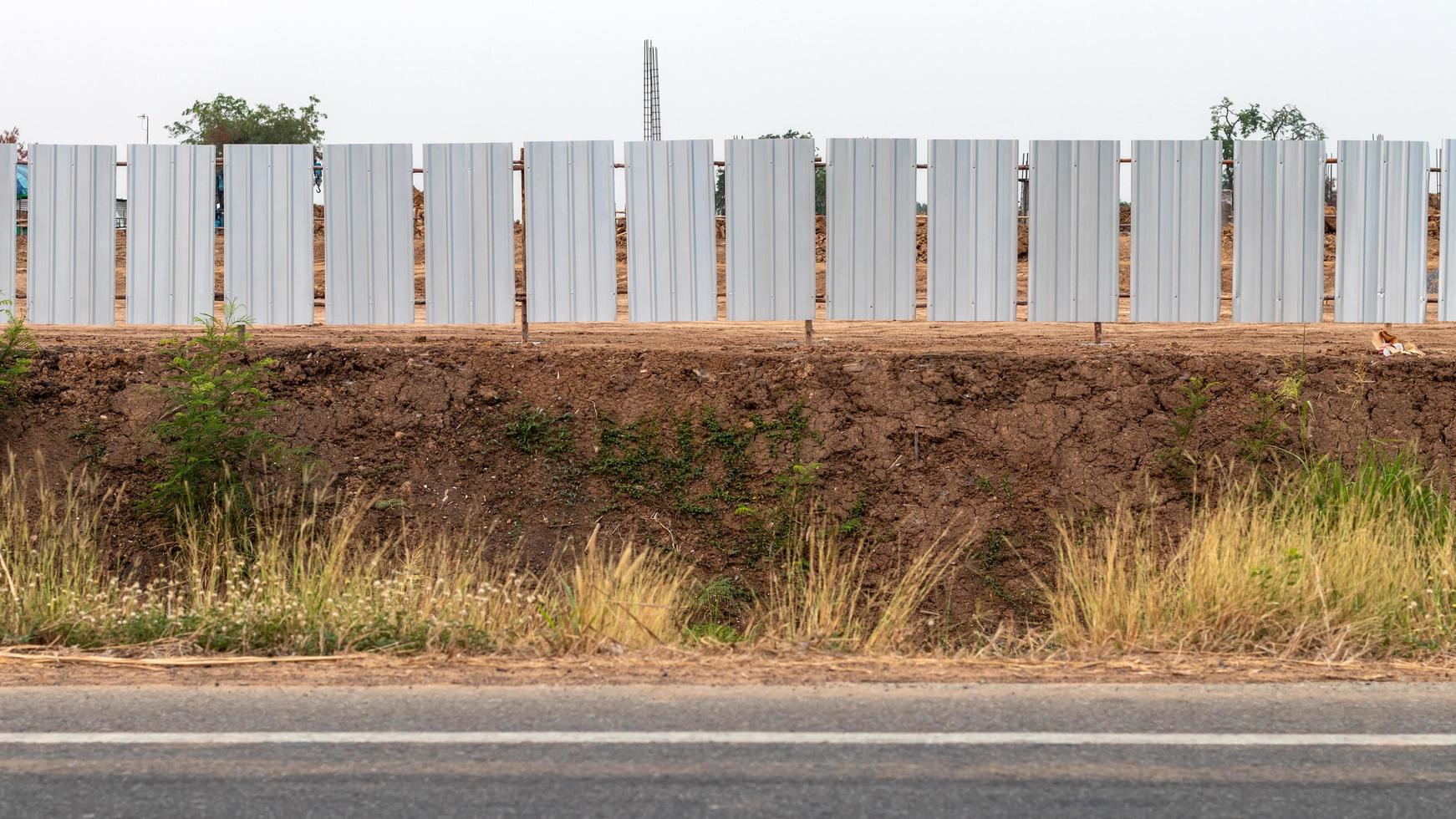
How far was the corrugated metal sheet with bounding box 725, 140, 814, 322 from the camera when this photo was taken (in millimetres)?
12727

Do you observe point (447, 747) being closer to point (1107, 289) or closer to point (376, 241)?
point (376, 241)

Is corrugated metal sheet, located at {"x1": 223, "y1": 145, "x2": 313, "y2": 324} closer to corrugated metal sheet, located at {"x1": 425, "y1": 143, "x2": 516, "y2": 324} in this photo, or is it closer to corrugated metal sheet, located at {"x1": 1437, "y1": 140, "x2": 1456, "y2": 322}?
corrugated metal sheet, located at {"x1": 425, "y1": 143, "x2": 516, "y2": 324}

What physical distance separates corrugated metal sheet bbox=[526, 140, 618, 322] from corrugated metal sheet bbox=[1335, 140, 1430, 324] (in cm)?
685

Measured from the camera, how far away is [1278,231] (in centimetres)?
1309

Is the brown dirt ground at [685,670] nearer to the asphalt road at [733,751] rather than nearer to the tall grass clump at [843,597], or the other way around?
the asphalt road at [733,751]

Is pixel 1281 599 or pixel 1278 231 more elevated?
pixel 1278 231

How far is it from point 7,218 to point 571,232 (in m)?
5.31

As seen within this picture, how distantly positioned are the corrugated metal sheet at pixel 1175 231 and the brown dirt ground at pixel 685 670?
7.51 m

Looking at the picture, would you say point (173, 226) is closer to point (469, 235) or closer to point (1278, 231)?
point (469, 235)

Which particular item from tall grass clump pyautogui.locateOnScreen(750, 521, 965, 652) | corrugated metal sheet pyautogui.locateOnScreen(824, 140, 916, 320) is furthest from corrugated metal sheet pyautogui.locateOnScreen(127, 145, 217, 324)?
tall grass clump pyautogui.locateOnScreen(750, 521, 965, 652)

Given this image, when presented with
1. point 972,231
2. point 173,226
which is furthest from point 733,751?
point 173,226

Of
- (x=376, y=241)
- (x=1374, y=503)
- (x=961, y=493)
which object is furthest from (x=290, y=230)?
(x=1374, y=503)

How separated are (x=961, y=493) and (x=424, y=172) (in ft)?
18.8

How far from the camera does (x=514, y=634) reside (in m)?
6.38
